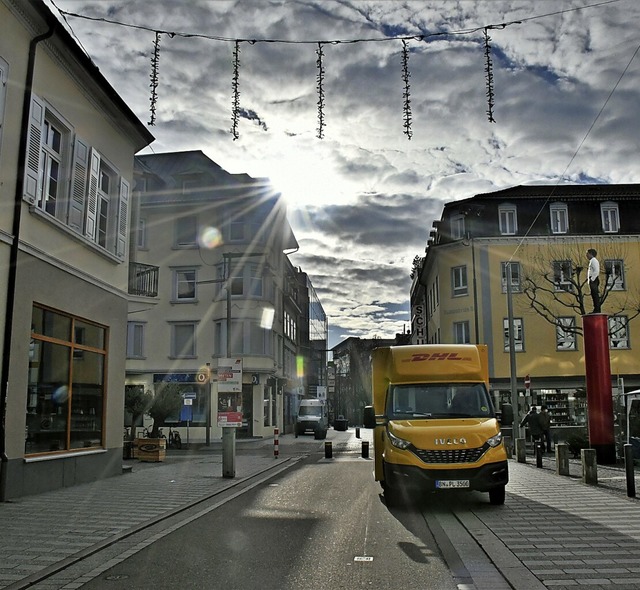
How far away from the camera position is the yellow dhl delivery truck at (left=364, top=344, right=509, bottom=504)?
11391 millimetres

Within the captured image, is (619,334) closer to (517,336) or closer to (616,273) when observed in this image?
(616,273)

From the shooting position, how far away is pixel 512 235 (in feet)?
134

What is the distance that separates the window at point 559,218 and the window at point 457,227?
4.92 metres

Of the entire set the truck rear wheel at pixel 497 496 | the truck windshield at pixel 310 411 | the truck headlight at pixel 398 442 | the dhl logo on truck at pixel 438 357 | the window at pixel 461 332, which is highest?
the window at pixel 461 332

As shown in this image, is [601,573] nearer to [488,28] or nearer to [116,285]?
[488,28]

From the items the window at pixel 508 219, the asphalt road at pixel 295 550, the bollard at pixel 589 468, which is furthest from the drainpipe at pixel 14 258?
the window at pixel 508 219

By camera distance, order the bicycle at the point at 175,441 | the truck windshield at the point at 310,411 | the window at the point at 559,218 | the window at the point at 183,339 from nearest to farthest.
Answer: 1. the bicycle at the point at 175,441
2. the window at the point at 559,218
3. the window at the point at 183,339
4. the truck windshield at the point at 310,411

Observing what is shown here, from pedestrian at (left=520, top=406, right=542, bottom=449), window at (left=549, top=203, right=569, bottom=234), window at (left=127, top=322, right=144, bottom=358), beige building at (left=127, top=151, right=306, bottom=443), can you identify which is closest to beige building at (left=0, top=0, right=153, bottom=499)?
pedestrian at (left=520, top=406, right=542, bottom=449)

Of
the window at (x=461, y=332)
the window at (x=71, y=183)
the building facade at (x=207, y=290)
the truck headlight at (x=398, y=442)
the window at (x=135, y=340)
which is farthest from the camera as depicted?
the window at (x=135, y=340)

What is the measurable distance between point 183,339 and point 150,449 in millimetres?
21634

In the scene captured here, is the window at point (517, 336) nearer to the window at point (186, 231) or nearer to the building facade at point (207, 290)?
the building facade at point (207, 290)

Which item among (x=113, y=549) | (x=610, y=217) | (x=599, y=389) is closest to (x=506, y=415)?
(x=599, y=389)

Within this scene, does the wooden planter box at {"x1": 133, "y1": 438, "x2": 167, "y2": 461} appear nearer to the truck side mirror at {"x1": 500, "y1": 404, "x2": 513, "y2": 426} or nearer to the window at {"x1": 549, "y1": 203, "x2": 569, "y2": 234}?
the truck side mirror at {"x1": 500, "y1": 404, "x2": 513, "y2": 426}

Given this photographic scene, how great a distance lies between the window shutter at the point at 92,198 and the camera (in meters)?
16.3
